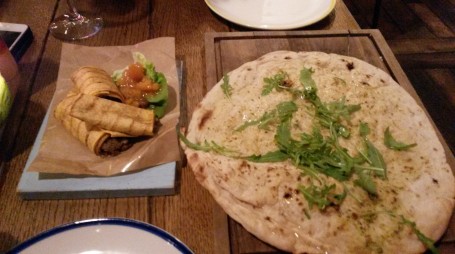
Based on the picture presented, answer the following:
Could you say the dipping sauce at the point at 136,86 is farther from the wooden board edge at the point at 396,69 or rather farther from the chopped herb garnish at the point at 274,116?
the wooden board edge at the point at 396,69

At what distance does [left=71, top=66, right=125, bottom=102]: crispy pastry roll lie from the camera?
1421mm

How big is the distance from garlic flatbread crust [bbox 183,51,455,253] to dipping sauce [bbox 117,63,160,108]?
0.21 meters

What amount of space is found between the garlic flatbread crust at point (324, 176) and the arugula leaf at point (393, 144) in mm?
15

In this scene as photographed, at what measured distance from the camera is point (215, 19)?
202 centimetres

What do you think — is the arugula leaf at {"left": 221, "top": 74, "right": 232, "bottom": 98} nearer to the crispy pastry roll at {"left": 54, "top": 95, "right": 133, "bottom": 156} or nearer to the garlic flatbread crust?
the garlic flatbread crust

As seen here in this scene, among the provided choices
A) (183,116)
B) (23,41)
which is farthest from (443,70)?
(23,41)

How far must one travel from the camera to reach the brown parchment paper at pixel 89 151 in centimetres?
128

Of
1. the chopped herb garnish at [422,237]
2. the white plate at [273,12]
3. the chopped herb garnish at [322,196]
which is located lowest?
the chopped herb garnish at [422,237]

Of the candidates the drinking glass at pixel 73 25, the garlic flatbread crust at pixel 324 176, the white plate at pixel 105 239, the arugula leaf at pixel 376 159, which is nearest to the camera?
the white plate at pixel 105 239

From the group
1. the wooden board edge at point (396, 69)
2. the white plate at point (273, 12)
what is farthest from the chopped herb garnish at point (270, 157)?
the white plate at point (273, 12)

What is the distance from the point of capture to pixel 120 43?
1.85 m

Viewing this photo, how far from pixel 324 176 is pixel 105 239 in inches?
26.0

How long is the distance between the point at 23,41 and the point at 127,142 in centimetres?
83

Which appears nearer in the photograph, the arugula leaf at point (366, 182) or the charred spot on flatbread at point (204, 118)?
the arugula leaf at point (366, 182)
